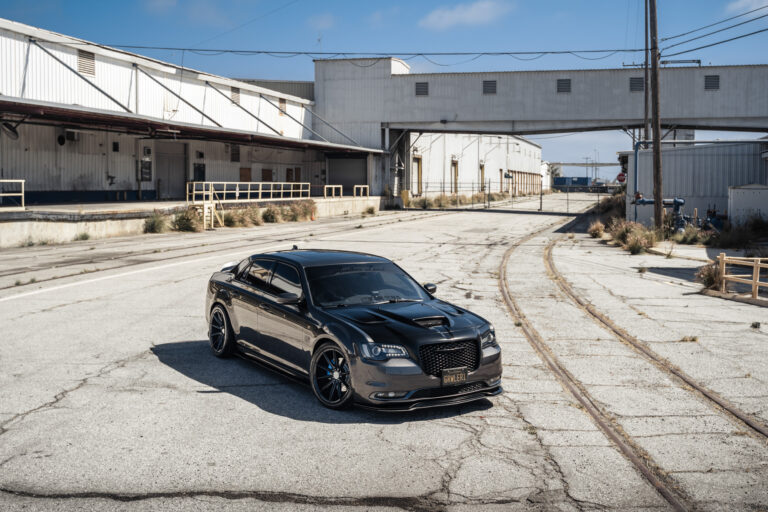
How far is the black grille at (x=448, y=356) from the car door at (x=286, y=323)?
4.44 ft

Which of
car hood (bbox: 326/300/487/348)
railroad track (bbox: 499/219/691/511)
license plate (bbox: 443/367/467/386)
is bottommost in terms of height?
railroad track (bbox: 499/219/691/511)

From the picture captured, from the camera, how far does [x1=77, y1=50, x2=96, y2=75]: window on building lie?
119ft

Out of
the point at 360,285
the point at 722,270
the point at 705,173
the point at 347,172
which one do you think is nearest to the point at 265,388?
the point at 360,285

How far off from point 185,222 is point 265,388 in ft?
84.4

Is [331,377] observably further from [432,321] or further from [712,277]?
[712,277]

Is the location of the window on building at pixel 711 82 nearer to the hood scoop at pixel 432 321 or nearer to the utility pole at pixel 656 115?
the utility pole at pixel 656 115

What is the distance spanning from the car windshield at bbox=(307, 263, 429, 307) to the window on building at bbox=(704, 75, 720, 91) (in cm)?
4646

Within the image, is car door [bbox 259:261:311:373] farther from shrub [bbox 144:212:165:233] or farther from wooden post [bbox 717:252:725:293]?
shrub [bbox 144:212:165:233]

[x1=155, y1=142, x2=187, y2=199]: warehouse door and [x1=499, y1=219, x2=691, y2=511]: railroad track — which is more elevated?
[x1=155, y1=142, x2=187, y2=199]: warehouse door

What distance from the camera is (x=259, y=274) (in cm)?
924

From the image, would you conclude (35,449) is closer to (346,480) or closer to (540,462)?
(346,480)

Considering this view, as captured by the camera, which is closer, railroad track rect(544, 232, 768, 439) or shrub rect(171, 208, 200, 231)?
railroad track rect(544, 232, 768, 439)

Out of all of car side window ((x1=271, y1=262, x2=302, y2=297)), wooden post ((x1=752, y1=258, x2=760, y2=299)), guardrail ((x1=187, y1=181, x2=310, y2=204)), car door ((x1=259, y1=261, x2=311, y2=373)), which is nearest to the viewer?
car door ((x1=259, y1=261, x2=311, y2=373))

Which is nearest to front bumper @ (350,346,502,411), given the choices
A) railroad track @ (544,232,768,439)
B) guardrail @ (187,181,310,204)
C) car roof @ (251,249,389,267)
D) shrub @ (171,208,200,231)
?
car roof @ (251,249,389,267)
